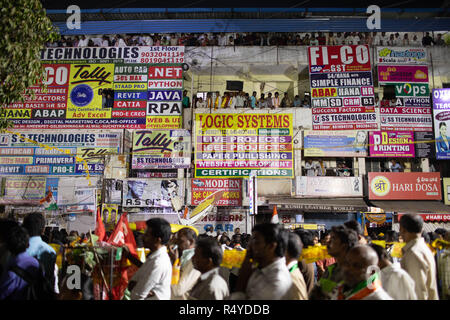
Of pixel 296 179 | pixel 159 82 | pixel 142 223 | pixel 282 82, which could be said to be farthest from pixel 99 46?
pixel 142 223

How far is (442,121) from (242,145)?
1052cm

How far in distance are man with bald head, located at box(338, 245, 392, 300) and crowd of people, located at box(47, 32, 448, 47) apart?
20.5m

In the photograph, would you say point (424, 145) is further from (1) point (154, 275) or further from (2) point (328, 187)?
(1) point (154, 275)

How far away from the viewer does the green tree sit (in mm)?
7234

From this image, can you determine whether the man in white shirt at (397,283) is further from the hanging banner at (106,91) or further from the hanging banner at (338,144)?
the hanging banner at (106,91)

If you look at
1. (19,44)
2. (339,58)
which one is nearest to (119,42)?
(339,58)

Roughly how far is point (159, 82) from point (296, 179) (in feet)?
29.2

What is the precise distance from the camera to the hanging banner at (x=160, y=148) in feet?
64.8

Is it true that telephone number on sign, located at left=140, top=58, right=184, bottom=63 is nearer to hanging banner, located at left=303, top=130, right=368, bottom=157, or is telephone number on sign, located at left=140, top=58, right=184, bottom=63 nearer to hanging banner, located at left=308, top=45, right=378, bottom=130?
hanging banner, located at left=308, top=45, right=378, bottom=130

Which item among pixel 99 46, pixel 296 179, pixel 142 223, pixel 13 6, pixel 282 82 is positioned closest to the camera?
pixel 142 223

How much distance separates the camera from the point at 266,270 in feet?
10.8

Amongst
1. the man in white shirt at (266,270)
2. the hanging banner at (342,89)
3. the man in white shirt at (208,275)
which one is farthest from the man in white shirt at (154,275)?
the hanging banner at (342,89)

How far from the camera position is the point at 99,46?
2184cm
